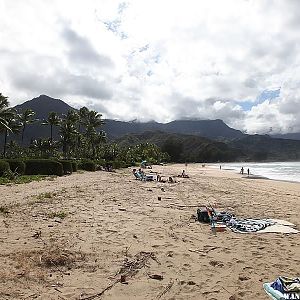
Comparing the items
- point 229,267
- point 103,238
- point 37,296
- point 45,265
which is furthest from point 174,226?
point 37,296

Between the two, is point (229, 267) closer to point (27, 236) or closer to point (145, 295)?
point (145, 295)

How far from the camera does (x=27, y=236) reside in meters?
7.93

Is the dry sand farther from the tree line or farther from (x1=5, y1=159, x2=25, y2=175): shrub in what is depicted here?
the tree line

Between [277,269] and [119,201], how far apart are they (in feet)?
31.1

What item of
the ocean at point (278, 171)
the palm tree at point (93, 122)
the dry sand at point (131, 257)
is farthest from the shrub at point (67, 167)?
the palm tree at point (93, 122)

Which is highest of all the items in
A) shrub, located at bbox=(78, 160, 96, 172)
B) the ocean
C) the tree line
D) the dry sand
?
the tree line

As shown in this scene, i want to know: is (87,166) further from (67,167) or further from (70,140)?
(70,140)

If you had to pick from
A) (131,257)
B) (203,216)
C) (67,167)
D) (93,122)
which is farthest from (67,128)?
(131,257)

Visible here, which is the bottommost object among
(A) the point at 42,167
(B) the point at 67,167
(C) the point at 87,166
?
(C) the point at 87,166

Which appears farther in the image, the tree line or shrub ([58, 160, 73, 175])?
the tree line

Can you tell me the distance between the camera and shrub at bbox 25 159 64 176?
31703mm

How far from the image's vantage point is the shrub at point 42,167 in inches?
1248

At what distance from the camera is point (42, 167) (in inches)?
1267

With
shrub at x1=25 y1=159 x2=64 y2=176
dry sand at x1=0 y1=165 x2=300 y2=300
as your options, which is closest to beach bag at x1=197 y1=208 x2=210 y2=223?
dry sand at x1=0 y1=165 x2=300 y2=300
